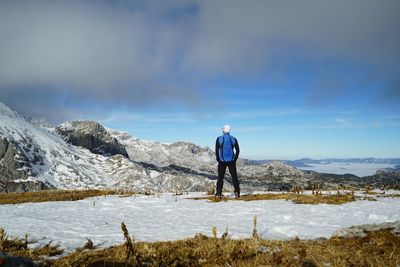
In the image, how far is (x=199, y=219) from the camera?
517 inches

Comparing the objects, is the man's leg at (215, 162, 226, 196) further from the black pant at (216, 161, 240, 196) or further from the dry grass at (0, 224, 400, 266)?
the dry grass at (0, 224, 400, 266)

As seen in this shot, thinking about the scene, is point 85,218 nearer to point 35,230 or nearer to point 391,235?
point 35,230

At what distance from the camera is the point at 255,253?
7.46m

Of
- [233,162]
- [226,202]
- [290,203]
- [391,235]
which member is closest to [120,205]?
[226,202]

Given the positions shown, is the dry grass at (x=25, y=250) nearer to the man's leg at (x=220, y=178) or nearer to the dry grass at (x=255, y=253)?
the dry grass at (x=255, y=253)

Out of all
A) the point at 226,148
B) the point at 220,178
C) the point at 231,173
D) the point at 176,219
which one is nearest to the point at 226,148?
the point at 226,148

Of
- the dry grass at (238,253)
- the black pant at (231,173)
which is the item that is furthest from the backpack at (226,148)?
the dry grass at (238,253)

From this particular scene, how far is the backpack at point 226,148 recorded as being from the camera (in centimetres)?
1972

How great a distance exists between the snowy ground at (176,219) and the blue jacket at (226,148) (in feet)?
10.5

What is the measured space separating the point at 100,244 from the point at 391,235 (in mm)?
7081

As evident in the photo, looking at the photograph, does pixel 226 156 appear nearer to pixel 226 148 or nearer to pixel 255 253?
pixel 226 148

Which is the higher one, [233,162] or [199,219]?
[233,162]

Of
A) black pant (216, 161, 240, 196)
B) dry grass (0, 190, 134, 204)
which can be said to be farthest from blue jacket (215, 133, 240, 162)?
dry grass (0, 190, 134, 204)

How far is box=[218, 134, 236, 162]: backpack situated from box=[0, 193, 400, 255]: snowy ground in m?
3.23
